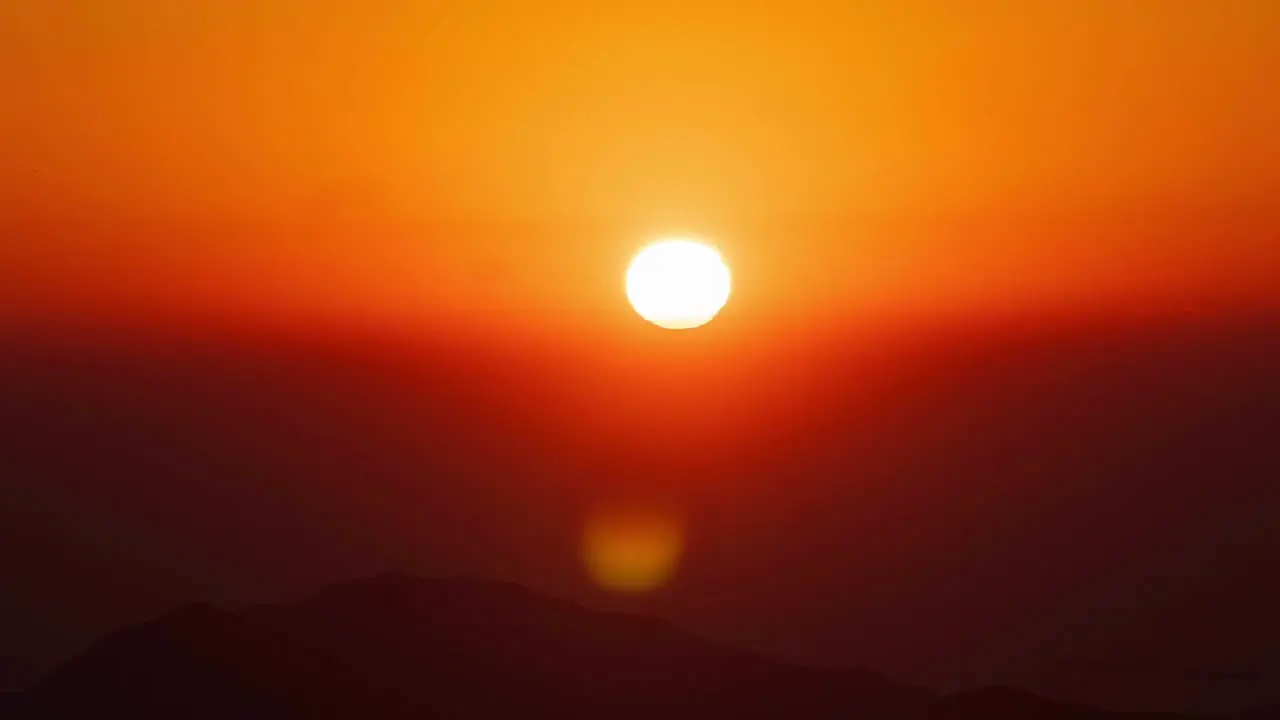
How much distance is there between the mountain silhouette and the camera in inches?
1729

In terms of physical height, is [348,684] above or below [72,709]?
above

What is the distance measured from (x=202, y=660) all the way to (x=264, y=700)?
2.58 meters

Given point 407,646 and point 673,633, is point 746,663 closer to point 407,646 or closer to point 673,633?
point 673,633

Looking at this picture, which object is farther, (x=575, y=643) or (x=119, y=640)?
(x=575, y=643)

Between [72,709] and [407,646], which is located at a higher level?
[407,646]

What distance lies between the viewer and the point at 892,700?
43.8m

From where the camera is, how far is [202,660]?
149 ft

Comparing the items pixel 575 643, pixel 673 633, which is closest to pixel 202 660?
pixel 575 643

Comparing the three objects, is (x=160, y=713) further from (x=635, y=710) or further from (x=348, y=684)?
(x=635, y=710)

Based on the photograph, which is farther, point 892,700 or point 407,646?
point 407,646

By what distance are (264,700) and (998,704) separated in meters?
23.9

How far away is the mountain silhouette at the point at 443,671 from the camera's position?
43.9 meters

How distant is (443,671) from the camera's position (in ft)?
158

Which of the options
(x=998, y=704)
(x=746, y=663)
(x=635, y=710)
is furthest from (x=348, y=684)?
(x=998, y=704)
